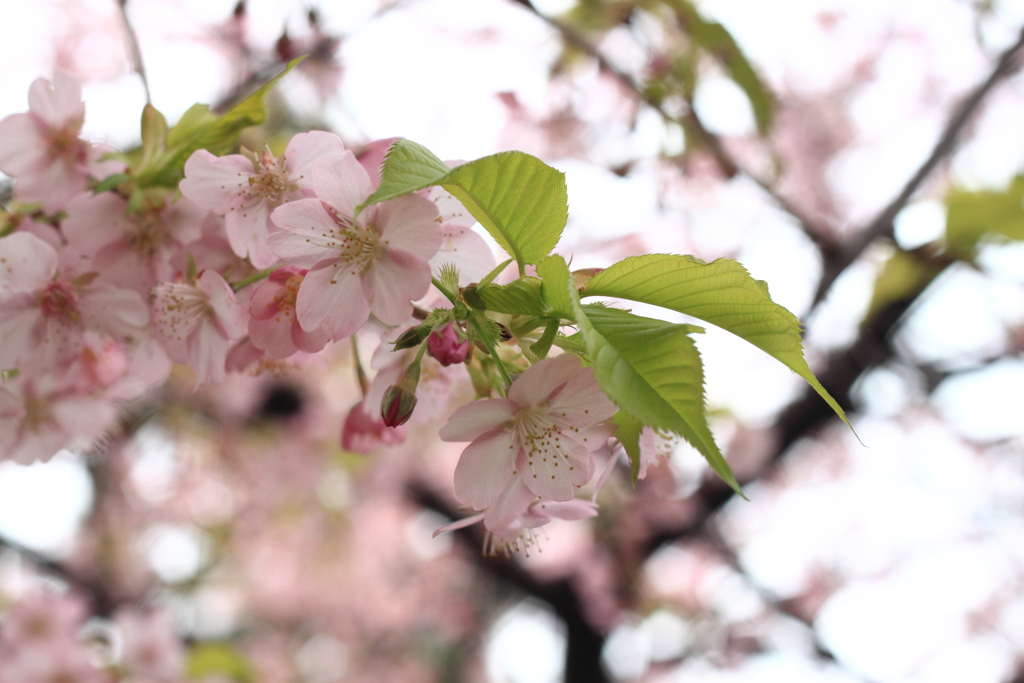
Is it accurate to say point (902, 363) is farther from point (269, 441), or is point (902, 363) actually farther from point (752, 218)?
point (269, 441)

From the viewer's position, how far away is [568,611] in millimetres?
3529

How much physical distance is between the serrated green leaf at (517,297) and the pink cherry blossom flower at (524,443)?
55 millimetres

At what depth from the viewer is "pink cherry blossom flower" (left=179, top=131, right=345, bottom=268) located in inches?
24.7

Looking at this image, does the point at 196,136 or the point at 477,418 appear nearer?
the point at 477,418

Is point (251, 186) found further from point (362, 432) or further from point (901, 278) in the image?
point (901, 278)

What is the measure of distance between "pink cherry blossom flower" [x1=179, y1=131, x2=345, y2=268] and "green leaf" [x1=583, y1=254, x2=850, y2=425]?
1.04 ft

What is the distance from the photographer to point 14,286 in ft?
2.23

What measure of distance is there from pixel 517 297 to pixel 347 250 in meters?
0.15

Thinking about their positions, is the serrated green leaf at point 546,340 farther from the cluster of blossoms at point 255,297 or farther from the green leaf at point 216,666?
the green leaf at point 216,666

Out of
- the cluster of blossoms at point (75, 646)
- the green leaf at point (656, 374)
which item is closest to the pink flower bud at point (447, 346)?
the green leaf at point (656, 374)

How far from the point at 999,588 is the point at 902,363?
3.88 metres

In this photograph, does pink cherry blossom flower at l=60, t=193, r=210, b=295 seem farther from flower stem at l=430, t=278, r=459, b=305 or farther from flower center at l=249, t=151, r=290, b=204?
flower stem at l=430, t=278, r=459, b=305

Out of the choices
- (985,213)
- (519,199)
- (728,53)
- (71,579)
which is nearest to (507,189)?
(519,199)

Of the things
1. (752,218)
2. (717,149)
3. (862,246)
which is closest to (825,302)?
(862,246)
